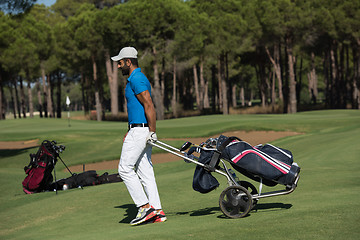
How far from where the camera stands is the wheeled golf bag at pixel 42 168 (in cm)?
1023

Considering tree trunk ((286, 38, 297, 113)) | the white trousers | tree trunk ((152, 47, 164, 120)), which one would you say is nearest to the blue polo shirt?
the white trousers

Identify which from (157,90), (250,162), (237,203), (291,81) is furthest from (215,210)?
(157,90)

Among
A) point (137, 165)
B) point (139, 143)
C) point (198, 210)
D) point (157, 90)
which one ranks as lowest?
point (198, 210)

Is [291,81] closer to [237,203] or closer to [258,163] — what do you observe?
[258,163]

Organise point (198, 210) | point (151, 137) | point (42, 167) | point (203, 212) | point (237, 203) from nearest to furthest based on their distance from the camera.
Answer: point (237, 203)
point (151, 137)
point (203, 212)
point (198, 210)
point (42, 167)

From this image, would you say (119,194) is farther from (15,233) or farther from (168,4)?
(168,4)

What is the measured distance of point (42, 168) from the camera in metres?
10.4

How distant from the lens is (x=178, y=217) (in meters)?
6.63

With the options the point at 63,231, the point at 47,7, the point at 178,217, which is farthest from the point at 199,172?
the point at 47,7

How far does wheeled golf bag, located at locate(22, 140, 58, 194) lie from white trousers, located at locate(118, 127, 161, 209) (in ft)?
13.6

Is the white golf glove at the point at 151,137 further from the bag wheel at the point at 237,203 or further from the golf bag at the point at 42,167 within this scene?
the golf bag at the point at 42,167

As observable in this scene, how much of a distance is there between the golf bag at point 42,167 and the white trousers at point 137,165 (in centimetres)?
404

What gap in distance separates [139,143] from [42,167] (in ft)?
15.6

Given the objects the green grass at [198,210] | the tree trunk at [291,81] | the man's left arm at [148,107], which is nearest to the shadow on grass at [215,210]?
the green grass at [198,210]
